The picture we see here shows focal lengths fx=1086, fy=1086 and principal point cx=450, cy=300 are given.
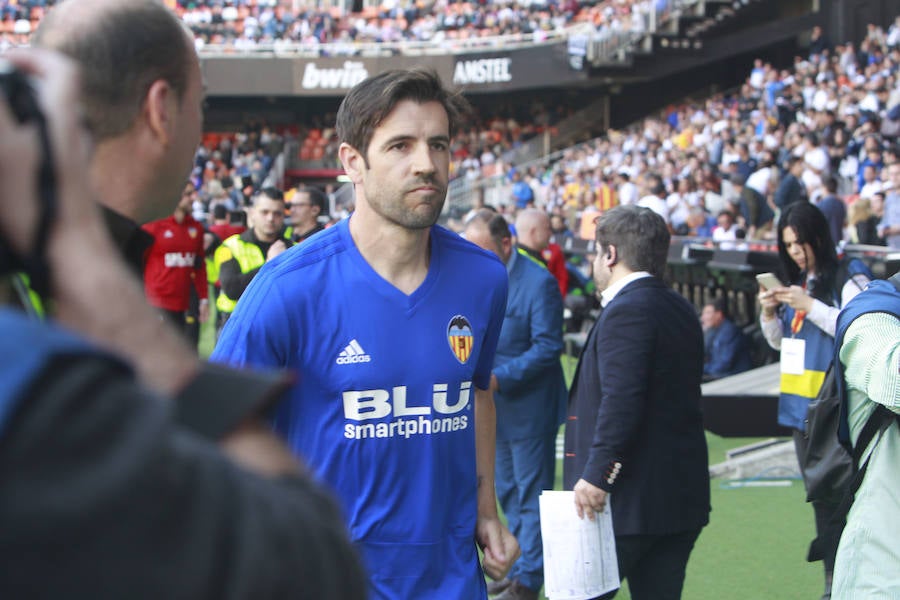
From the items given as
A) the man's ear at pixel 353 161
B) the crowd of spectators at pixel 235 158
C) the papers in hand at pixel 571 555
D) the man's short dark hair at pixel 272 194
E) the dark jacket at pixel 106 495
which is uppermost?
the crowd of spectators at pixel 235 158

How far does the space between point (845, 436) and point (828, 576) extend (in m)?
1.89

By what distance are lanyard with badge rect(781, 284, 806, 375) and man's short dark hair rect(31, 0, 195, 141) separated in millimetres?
4715

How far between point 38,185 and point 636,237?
3576 mm

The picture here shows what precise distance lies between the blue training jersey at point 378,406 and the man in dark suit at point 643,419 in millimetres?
1152

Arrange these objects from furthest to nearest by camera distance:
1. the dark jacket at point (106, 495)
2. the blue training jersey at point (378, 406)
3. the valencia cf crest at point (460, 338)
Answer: the valencia cf crest at point (460, 338) < the blue training jersey at point (378, 406) < the dark jacket at point (106, 495)

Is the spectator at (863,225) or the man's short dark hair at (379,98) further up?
the man's short dark hair at (379,98)

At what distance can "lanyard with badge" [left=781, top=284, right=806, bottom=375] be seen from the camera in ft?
18.3

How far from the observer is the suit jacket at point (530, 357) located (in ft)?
19.7

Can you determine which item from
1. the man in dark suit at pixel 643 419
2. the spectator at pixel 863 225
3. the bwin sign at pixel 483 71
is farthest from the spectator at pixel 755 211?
the bwin sign at pixel 483 71

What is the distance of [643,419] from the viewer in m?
4.00

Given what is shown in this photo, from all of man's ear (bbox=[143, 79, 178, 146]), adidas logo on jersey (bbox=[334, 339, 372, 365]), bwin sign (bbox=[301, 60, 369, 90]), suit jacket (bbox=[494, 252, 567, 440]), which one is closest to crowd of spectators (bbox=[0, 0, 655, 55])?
bwin sign (bbox=[301, 60, 369, 90])

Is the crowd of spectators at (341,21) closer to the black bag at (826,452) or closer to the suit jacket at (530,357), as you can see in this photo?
the suit jacket at (530,357)

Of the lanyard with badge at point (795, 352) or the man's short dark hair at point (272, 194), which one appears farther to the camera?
the man's short dark hair at point (272, 194)

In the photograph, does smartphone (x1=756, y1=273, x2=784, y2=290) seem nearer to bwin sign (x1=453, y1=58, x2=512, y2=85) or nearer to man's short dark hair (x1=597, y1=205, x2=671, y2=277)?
man's short dark hair (x1=597, y1=205, x2=671, y2=277)
